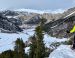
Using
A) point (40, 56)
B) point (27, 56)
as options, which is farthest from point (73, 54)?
point (27, 56)

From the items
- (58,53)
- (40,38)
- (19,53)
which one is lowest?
(19,53)

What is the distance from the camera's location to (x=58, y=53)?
3347cm

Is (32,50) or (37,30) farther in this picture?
(32,50)

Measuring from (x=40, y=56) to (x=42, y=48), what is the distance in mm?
2034

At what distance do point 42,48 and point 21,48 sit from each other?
Result: 8.21m

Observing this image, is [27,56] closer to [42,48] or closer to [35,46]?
[35,46]

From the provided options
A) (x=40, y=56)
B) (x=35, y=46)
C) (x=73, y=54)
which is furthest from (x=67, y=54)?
(x=35, y=46)

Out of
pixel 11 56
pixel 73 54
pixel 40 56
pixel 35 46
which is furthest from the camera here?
pixel 11 56

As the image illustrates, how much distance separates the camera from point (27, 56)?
76.3 m

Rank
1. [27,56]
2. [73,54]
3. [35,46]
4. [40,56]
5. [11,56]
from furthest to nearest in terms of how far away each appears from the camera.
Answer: [11,56] → [27,56] → [35,46] → [40,56] → [73,54]

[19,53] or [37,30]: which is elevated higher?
[37,30]

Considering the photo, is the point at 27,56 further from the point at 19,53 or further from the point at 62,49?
the point at 62,49

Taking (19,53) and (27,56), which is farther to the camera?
(27,56)

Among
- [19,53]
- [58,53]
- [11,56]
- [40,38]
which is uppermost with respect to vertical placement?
[58,53]
